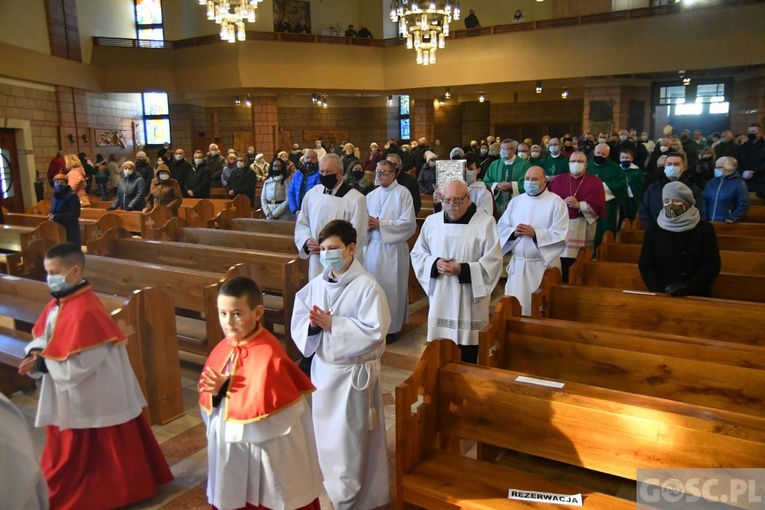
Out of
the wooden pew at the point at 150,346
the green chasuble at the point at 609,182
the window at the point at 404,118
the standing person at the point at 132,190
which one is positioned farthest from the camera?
the window at the point at 404,118

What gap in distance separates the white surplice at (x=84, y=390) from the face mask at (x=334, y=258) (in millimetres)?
1218

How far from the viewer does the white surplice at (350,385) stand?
3014mm

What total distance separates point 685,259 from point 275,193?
5898 mm

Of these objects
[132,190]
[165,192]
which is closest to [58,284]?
[165,192]

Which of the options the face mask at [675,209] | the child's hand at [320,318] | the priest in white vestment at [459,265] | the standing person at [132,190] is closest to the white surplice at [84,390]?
the child's hand at [320,318]

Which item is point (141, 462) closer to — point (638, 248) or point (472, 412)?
point (472, 412)

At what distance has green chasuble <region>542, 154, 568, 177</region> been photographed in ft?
30.0

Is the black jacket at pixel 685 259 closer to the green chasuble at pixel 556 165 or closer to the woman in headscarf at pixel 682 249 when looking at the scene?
the woman in headscarf at pixel 682 249

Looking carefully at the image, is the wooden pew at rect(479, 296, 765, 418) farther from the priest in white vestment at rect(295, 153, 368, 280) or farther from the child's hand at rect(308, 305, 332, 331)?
the priest in white vestment at rect(295, 153, 368, 280)

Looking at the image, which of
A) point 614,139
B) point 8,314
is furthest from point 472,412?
point 614,139

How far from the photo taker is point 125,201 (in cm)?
989

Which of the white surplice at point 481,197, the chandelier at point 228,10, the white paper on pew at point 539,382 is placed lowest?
the white paper on pew at point 539,382

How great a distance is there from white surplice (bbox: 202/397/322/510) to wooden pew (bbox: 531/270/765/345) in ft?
6.90

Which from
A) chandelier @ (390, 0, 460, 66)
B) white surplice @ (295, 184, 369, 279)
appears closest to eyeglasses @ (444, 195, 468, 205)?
white surplice @ (295, 184, 369, 279)
